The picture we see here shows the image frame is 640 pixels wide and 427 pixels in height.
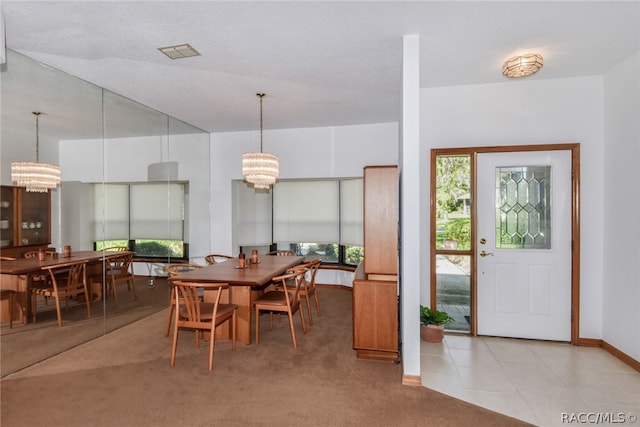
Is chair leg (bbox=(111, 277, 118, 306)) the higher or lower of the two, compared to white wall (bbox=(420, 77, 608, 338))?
lower

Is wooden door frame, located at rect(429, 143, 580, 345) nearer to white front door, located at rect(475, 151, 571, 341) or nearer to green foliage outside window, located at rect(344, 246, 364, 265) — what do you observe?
white front door, located at rect(475, 151, 571, 341)

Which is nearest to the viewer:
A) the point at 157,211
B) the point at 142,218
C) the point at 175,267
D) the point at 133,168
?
the point at 175,267

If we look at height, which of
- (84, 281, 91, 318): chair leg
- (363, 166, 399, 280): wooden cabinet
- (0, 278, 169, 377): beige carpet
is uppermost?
(363, 166, 399, 280): wooden cabinet

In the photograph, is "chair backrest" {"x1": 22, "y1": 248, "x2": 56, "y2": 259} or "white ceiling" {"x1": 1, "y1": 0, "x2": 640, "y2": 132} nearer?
"white ceiling" {"x1": 1, "y1": 0, "x2": 640, "y2": 132}

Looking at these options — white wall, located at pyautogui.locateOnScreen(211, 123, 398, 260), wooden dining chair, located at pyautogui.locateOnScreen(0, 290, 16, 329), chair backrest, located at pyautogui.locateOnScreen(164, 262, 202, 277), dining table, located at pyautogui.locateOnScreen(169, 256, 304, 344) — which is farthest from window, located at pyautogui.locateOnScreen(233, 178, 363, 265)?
wooden dining chair, located at pyautogui.locateOnScreen(0, 290, 16, 329)

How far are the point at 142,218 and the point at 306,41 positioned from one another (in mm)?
3408

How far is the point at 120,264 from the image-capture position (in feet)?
13.4

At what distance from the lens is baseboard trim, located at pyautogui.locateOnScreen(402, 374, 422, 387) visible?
8.53 feet

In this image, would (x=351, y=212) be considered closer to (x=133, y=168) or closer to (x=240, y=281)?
(x=240, y=281)

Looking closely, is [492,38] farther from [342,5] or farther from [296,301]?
[296,301]

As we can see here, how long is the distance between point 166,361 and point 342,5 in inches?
133

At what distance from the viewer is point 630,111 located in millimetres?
2988

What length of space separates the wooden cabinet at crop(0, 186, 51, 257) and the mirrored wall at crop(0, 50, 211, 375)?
78mm

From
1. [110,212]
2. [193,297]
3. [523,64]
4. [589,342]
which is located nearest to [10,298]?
[110,212]
